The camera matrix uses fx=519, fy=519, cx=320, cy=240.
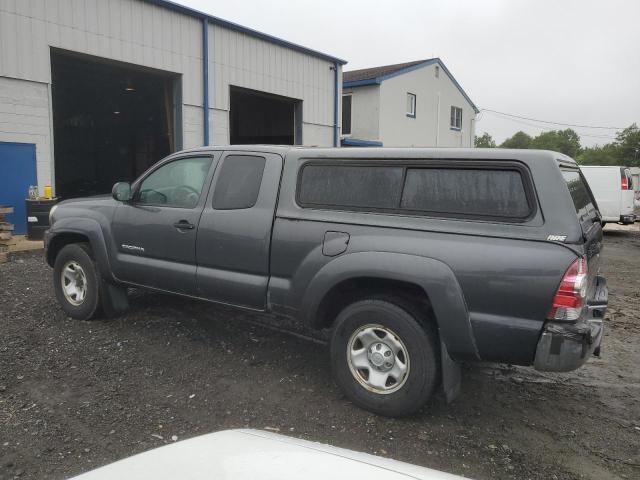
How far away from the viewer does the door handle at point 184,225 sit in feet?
15.4

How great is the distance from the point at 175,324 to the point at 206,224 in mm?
1548

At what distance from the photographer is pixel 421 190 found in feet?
12.0

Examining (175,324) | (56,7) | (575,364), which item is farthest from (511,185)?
(56,7)

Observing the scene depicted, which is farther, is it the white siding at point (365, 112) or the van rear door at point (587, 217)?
the white siding at point (365, 112)

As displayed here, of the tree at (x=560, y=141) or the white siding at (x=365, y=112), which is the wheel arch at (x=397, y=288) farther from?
the tree at (x=560, y=141)

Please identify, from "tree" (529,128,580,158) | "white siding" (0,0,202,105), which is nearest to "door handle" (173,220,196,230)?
"white siding" (0,0,202,105)

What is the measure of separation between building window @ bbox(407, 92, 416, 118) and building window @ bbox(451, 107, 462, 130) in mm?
4479

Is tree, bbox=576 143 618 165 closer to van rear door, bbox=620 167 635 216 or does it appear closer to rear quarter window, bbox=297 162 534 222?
van rear door, bbox=620 167 635 216

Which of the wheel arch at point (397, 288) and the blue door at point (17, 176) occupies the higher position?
the blue door at point (17, 176)

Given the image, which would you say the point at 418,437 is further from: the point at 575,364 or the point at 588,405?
the point at 588,405

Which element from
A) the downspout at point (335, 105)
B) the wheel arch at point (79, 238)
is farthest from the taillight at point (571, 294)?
the downspout at point (335, 105)

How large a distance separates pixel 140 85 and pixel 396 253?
1727cm

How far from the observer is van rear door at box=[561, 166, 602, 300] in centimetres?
333

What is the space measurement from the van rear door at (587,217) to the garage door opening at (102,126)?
14977mm
